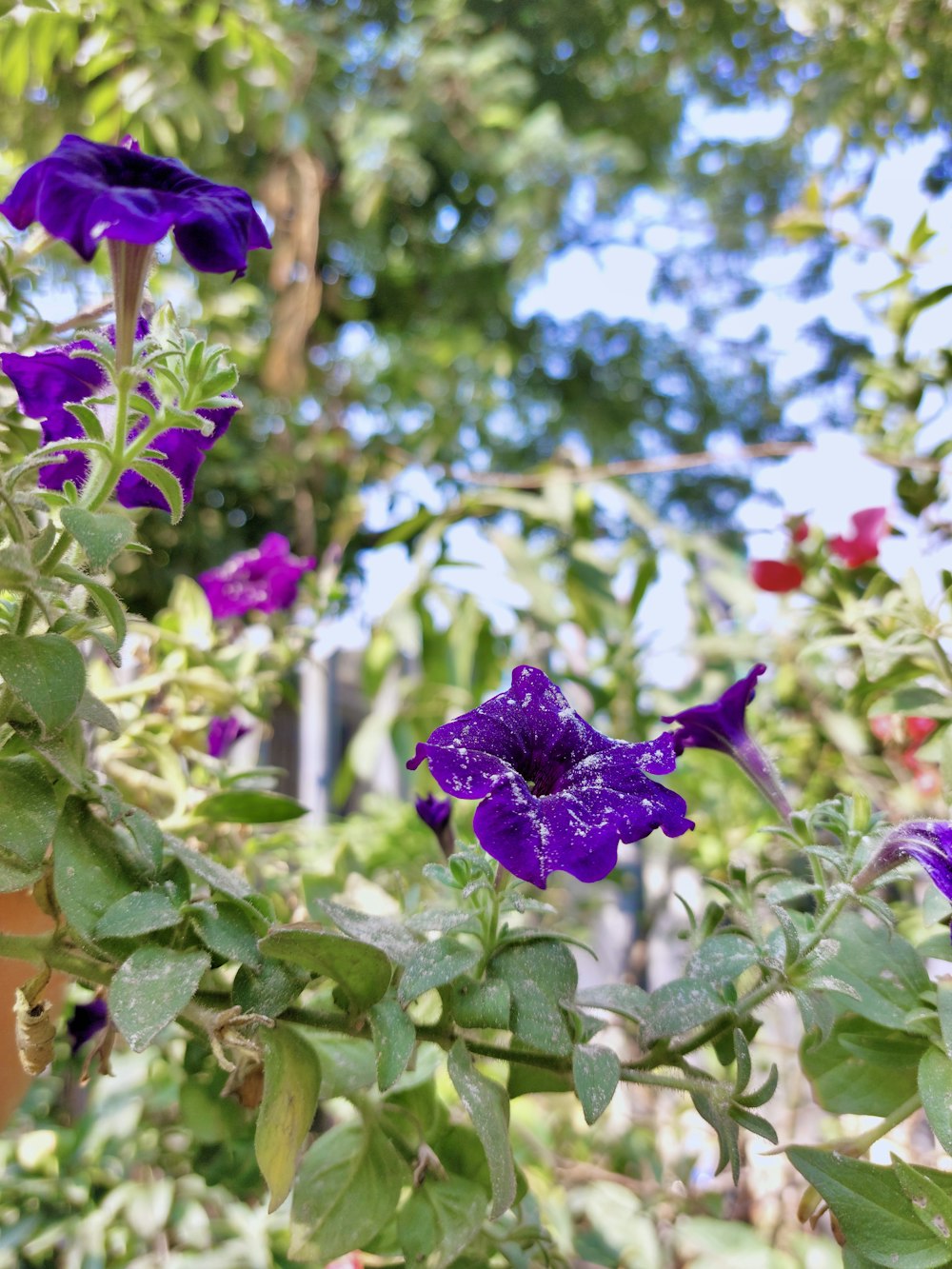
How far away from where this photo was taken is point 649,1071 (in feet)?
1.18

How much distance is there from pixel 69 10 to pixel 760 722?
2.54 feet

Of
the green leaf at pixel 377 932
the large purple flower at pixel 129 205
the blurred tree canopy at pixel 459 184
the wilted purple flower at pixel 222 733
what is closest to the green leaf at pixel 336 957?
the green leaf at pixel 377 932

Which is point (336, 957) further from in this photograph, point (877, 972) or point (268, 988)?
point (877, 972)

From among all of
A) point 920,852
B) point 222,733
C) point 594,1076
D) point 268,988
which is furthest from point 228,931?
point 222,733

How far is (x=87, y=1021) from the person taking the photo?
1.92ft

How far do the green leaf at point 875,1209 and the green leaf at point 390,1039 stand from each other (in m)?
0.15

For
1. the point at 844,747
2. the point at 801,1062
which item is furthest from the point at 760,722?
the point at 801,1062

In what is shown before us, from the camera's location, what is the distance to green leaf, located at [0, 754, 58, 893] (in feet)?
1.04

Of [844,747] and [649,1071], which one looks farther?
[844,747]

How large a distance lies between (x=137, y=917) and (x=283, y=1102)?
0.28ft

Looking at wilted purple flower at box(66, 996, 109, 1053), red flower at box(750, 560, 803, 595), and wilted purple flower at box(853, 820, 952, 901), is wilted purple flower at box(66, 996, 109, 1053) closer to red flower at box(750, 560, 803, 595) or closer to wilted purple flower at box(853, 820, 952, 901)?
wilted purple flower at box(853, 820, 952, 901)

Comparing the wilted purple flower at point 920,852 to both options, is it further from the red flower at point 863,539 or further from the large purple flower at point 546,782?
the red flower at point 863,539

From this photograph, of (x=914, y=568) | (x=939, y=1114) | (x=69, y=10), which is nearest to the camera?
(x=939, y=1114)

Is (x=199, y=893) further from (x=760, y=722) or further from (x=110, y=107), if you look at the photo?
(x=110, y=107)
